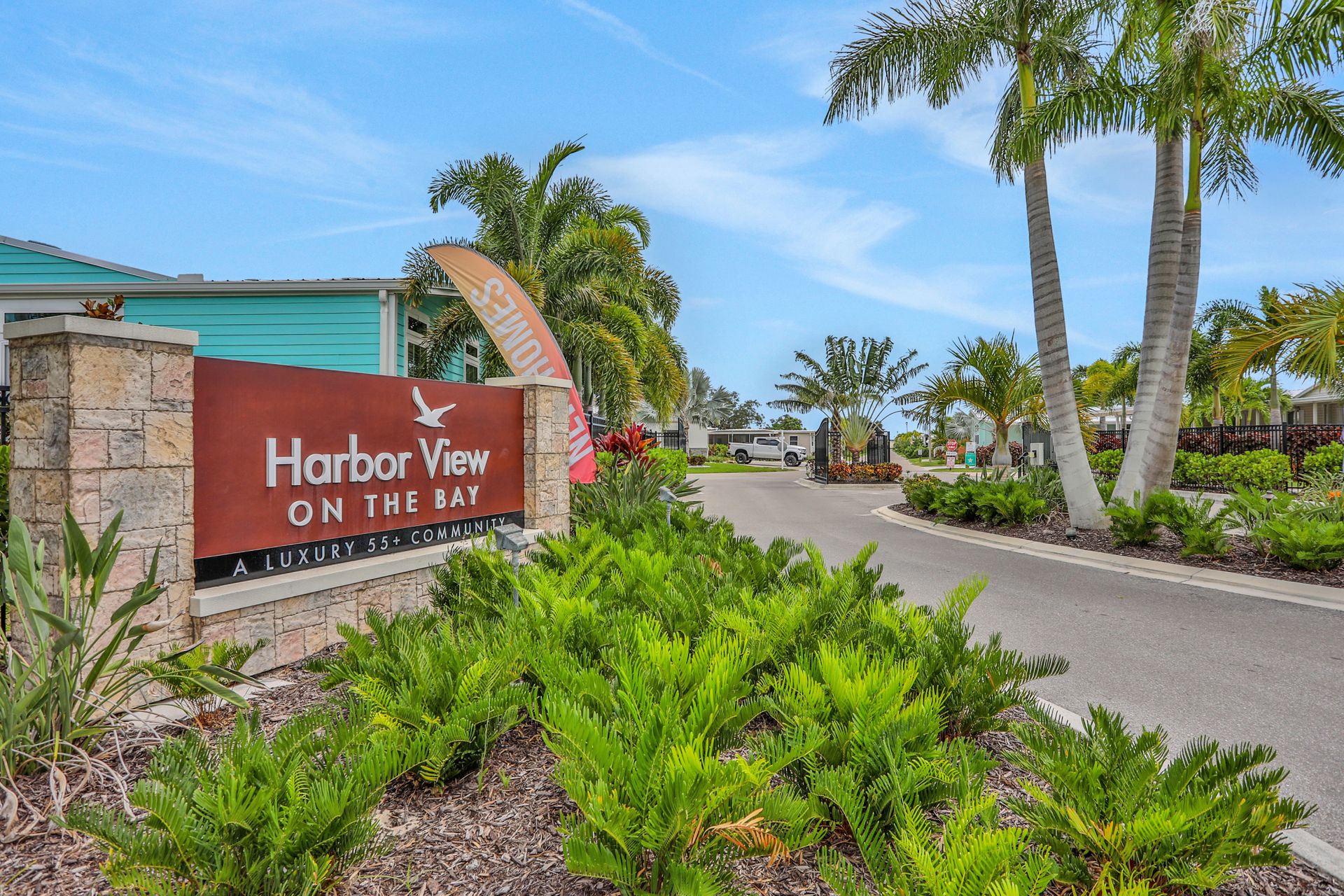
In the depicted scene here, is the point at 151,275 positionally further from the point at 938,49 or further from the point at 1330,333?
the point at 1330,333

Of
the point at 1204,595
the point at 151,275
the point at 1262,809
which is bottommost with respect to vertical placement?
the point at 1204,595

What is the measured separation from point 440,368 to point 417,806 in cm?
1407

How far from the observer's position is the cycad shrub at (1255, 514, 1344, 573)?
7332mm

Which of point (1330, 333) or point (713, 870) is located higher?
point (1330, 333)

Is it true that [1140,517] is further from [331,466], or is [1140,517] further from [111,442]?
A: [111,442]

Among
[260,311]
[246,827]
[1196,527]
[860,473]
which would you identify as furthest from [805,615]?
[860,473]

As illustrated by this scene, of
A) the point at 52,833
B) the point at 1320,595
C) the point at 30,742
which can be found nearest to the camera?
the point at 52,833

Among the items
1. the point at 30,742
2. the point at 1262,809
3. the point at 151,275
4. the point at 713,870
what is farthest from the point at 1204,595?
the point at 151,275

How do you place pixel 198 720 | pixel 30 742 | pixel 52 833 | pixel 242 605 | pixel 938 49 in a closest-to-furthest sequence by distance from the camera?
pixel 52 833, pixel 30 742, pixel 198 720, pixel 242 605, pixel 938 49

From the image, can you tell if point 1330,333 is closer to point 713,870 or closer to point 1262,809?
point 1262,809

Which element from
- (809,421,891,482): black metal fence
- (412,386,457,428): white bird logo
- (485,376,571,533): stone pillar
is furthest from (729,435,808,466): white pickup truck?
(412,386,457,428): white bird logo

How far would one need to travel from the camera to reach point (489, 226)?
19.0 meters

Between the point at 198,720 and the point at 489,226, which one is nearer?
the point at 198,720

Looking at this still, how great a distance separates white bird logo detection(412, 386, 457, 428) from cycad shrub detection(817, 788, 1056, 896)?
179 inches
